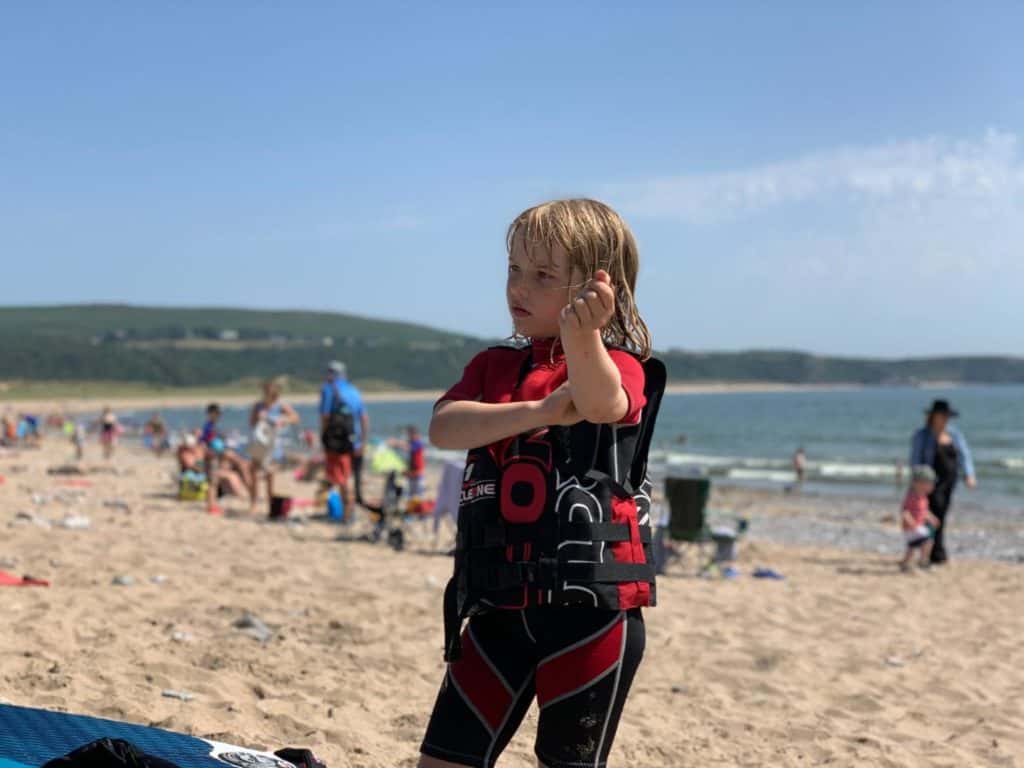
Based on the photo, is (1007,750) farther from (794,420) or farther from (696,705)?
(794,420)

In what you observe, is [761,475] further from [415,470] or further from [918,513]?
[918,513]

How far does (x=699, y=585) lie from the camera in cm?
878

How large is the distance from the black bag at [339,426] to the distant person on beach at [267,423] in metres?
1.07

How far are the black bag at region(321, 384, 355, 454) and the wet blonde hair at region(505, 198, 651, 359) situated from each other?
919 cm

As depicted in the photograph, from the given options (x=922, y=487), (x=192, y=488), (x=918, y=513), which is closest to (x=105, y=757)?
(x=922, y=487)

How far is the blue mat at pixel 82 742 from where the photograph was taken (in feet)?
8.93

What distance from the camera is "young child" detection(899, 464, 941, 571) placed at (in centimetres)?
1031

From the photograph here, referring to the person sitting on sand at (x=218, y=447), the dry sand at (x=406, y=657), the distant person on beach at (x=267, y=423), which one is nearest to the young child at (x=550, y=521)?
the dry sand at (x=406, y=657)

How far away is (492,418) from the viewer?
1943mm

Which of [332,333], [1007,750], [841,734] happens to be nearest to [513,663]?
[841,734]

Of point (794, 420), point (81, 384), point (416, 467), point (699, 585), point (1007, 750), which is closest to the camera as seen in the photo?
point (1007, 750)

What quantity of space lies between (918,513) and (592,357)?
32.2ft

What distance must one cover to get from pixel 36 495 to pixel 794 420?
71.9 m

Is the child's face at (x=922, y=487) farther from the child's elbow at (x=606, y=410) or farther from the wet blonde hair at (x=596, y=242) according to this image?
the child's elbow at (x=606, y=410)
